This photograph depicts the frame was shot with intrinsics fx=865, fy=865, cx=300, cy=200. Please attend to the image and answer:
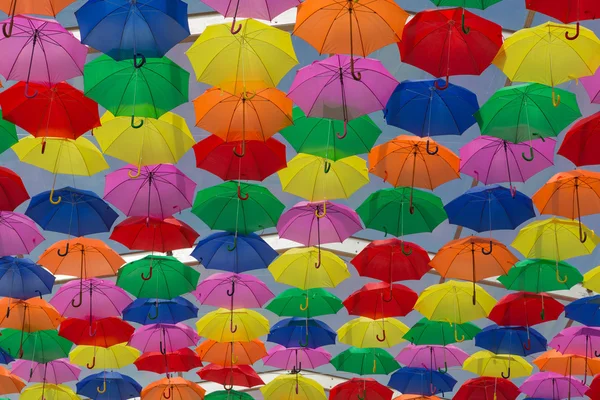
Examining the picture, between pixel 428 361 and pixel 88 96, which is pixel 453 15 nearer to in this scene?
pixel 88 96

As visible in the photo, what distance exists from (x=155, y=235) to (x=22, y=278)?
1.61 m

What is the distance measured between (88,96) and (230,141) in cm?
129

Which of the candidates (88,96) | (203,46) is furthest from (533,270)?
(88,96)

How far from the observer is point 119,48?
6320 millimetres

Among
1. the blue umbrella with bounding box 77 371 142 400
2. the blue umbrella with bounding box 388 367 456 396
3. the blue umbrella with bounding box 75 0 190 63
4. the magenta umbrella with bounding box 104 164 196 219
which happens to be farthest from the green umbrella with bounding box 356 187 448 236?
the blue umbrella with bounding box 77 371 142 400

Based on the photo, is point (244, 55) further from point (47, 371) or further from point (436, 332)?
point (47, 371)

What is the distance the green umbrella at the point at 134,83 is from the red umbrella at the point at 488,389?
19.3 feet

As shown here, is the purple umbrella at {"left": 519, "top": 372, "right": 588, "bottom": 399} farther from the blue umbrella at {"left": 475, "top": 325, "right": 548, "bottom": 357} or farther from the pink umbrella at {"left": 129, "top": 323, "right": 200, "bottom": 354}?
the pink umbrella at {"left": 129, "top": 323, "right": 200, "bottom": 354}

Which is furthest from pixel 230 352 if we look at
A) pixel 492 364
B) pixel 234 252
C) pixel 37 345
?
pixel 492 364

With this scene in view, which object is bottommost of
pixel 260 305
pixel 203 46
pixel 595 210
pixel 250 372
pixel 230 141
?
pixel 250 372

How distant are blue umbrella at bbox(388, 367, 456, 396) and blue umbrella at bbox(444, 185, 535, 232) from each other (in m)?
3.17

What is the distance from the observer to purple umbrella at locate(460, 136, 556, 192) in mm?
7641

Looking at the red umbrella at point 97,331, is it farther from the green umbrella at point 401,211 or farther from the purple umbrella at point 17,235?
the green umbrella at point 401,211

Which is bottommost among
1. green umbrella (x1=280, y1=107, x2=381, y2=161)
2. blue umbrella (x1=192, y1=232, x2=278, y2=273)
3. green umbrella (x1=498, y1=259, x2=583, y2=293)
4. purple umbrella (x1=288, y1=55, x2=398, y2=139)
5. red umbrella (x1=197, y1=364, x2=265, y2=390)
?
red umbrella (x1=197, y1=364, x2=265, y2=390)
